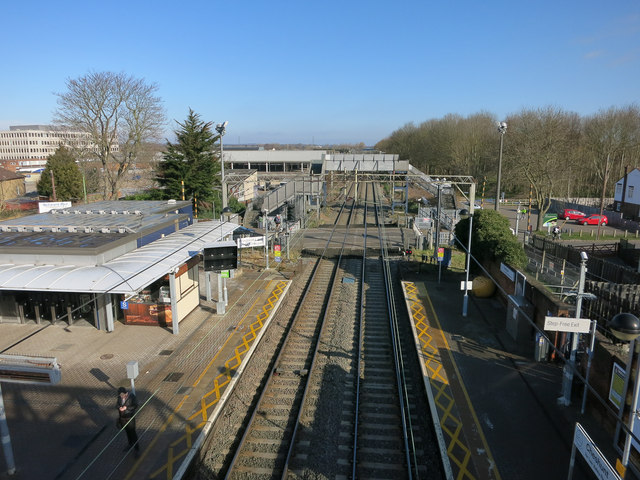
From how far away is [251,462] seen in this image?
8789 millimetres

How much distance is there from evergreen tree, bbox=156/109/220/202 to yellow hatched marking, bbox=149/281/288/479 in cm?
2077

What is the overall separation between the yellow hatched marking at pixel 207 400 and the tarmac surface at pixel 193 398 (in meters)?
0.03

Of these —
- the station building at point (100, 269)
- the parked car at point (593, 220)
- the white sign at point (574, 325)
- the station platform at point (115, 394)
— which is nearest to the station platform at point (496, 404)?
the white sign at point (574, 325)

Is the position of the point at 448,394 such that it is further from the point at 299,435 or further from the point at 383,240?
the point at 383,240

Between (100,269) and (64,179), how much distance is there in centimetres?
3408

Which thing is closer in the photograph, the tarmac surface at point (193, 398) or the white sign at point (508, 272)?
the tarmac surface at point (193, 398)

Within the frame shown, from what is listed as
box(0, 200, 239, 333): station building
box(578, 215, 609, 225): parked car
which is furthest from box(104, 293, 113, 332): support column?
box(578, 215, 609, 225): parked car

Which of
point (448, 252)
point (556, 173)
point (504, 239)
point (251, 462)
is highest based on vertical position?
point (556, 173)

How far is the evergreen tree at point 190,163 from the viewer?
34.4 metres

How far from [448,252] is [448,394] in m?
12.4

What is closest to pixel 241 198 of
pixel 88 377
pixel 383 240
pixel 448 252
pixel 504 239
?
pixel 383 240

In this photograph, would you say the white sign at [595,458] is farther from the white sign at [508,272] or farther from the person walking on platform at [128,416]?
the white sign at [508,272]

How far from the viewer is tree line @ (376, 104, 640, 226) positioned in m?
38.1

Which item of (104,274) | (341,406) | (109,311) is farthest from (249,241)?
(341,406)
